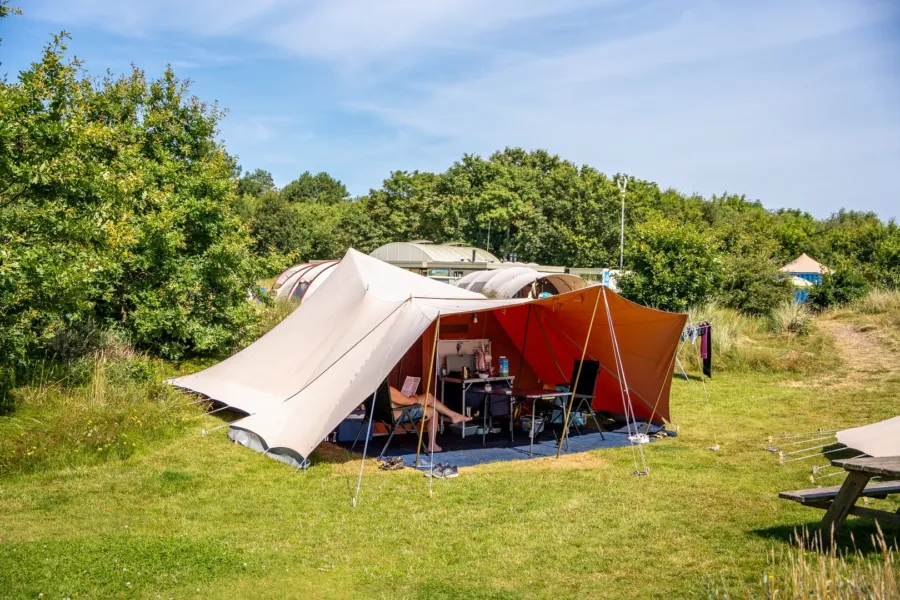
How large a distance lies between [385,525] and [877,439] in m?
3.94

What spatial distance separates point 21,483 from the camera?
22.5ft

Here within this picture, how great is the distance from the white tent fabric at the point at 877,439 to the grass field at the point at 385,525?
580 millimetres

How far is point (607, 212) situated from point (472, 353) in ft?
97.7

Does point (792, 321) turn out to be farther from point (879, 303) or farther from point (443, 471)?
point (443, 471)

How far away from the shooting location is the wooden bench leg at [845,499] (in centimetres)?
520

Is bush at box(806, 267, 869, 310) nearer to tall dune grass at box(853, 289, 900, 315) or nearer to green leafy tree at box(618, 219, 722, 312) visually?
tall dune grass at box(853, 289, 900, 315)

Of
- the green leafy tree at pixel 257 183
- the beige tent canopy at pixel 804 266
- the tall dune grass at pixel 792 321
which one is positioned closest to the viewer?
the tall dune grass at pixel 792 321

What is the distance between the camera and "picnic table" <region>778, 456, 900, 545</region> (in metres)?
4.91

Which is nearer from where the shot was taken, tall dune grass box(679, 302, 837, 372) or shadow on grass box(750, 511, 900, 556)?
shadow on grass box(750, 511, 900, 556)

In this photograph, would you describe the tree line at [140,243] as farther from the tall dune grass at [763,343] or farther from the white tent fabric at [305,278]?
the white tent fabric at [305,278]

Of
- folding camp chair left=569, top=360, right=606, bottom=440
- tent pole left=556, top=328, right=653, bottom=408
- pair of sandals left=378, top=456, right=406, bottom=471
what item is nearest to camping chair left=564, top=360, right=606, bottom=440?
folding camp chair left=569, top=360, right=606, bottom=440

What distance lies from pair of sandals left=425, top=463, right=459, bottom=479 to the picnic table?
318 centimetres

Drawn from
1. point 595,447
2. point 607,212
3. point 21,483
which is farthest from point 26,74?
point 607,212

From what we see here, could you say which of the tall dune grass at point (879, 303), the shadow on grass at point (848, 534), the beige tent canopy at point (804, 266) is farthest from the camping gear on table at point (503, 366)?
the beige tent canopy at point (804, 266)
